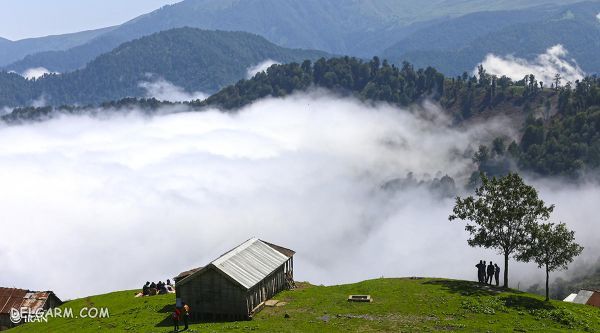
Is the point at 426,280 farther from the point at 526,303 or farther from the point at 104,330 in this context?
the point at 104,330

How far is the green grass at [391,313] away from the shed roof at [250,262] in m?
3.55

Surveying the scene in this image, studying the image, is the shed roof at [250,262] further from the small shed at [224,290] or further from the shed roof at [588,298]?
the shed roof at [588,298]

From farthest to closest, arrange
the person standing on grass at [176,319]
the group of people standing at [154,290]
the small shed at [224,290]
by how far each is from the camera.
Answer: the group of people standing at [154,290]
the small shed at [224,290]
the person standing on grass at [176,319]

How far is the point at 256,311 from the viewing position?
64.1 m

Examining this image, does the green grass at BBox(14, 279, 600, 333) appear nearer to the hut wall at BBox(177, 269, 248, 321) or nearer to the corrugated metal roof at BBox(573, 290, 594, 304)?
the hut wall at BBox(177, 269, 248, 321)

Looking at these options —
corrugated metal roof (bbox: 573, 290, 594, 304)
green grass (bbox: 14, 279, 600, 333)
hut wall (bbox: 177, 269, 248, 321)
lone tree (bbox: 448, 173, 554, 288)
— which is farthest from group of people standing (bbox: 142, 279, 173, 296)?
corrugated metal roof (bbox: 573, 290, 594, 304)

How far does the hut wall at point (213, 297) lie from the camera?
6262 cm

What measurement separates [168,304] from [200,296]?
6966 mm

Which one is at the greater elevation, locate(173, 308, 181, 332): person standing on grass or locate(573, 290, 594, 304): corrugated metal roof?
locate(573, 290, 594, 304): corrugated metal roof

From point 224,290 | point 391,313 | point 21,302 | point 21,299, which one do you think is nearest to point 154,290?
point 21,302

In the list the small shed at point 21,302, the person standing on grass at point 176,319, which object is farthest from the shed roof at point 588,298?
the small shed at point 21,302

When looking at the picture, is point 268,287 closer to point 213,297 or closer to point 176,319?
point 213,297

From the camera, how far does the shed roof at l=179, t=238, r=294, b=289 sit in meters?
63.8

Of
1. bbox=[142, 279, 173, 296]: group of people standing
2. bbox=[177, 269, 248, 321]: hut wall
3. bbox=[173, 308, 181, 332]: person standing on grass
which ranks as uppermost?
bbox=[142, 279, 173, 296]: group of people standing
